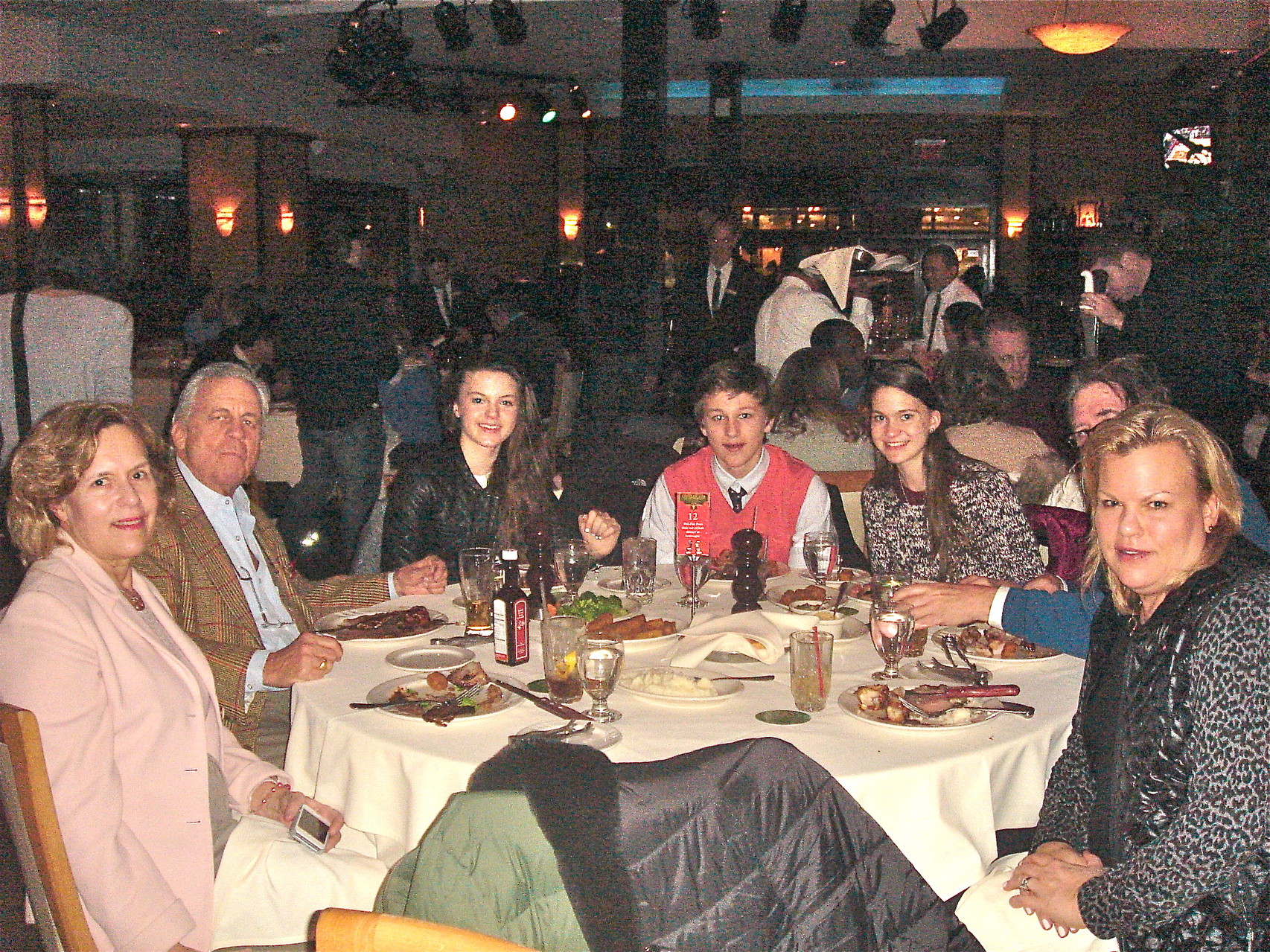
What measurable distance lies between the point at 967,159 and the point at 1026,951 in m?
13.8

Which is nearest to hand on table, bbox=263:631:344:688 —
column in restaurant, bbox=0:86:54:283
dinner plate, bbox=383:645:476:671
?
dinner plate, bbox=383:645:476:671

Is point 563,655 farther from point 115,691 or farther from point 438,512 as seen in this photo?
point 438,512

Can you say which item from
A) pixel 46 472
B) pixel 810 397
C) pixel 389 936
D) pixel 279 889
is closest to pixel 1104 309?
pixel 810 397

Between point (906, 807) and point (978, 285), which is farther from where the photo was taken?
point (978, 285)

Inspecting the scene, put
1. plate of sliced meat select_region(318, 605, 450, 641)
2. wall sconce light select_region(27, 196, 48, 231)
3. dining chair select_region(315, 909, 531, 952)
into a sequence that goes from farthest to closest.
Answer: wall sconce light select_region(27, 196, 48, 231)
plate of sliced meat select_region(318, 605, 450, 641)
dining chair select_region(315, 909, 531, 952)

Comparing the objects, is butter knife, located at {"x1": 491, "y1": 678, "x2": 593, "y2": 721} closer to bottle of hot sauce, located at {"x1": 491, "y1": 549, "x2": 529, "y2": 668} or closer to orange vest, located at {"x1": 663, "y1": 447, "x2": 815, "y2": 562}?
bottle of hot sauce, located at {"x1": 491, "y1": 549, "x2": 529, "y2": 668}

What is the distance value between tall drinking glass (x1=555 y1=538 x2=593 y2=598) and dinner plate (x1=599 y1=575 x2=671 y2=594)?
0.17 metres

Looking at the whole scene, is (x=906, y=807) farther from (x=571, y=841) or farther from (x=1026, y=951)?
(x=571, y=841)

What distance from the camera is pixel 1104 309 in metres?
5.21

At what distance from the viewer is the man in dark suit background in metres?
8.20

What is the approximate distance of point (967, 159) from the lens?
47.4 ft

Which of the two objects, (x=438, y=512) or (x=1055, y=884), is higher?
(x=438, y=512)

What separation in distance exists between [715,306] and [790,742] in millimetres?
7032

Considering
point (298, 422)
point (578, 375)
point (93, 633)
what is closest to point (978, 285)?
point (578, 375)
